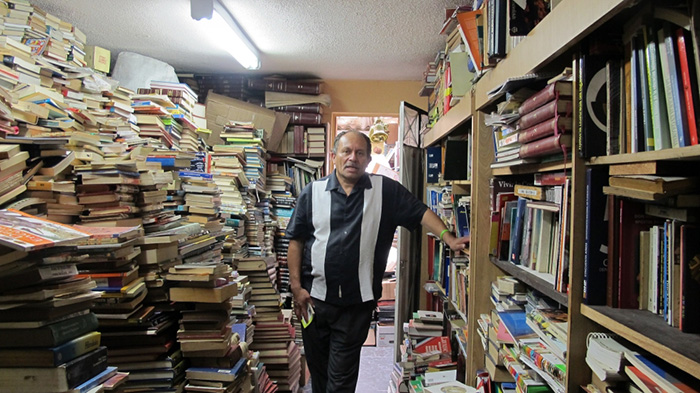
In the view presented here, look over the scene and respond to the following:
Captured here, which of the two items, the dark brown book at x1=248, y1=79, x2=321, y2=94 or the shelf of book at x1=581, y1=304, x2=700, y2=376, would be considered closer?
the shelf of book at x1=581, y1=304, x2=700, y2=376

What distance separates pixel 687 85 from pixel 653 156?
14 centimetres

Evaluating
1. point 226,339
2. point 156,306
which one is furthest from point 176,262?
point 226,339

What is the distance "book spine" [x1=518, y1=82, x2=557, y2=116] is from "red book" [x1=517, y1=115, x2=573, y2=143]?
58 mm

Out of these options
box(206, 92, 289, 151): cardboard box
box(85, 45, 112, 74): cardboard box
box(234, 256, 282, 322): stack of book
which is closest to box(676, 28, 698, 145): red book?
box(234, 256, 282, 322): stack of book

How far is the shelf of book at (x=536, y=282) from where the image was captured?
1.23 m

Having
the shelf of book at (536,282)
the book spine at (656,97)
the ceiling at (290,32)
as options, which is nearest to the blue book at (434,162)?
the ceiling at (290,32)

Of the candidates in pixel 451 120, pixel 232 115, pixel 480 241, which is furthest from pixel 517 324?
pixel 232 115

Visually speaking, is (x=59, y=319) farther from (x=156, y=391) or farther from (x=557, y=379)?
(x=557, y=379)

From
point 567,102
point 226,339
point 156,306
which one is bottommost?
point 226,339

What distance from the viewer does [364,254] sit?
2.31 metres

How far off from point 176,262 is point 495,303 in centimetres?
166

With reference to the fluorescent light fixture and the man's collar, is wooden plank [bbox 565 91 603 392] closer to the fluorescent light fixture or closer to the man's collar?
the man's collar

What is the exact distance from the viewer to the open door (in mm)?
3215

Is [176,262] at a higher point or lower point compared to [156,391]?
higher
